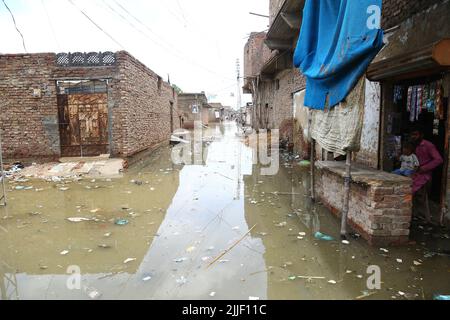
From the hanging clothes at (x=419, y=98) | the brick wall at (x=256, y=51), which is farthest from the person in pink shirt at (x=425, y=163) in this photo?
the brick wall at (x=256, y=51)

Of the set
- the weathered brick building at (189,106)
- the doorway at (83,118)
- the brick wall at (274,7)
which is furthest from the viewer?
the weathered brick building at (189,106)

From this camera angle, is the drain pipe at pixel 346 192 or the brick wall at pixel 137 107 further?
the brick wall at pixel 137 107

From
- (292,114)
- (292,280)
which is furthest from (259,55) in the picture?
(292,280)

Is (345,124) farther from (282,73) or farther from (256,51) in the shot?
(256,51)

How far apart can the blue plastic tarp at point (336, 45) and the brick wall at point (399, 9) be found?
1.53 m

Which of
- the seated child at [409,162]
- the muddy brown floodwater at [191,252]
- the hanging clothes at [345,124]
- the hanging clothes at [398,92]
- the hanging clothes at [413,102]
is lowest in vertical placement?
the muddy brown floodwater at [191,252]

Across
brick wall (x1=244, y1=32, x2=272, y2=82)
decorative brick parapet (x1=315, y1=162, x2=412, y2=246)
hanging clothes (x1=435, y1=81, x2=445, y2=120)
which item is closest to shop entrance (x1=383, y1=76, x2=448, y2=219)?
hanging clothes (x1=435, y1=81, x2=445, y2=120)

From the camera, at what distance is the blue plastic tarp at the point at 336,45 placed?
3.56 metres

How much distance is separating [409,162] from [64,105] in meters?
9.78

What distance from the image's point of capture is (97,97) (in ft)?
32.8

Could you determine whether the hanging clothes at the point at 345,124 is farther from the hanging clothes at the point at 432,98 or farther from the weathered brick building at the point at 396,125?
the hanging clothes at the point at 432,98

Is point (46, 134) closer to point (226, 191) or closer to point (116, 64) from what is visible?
point (116, 64)
